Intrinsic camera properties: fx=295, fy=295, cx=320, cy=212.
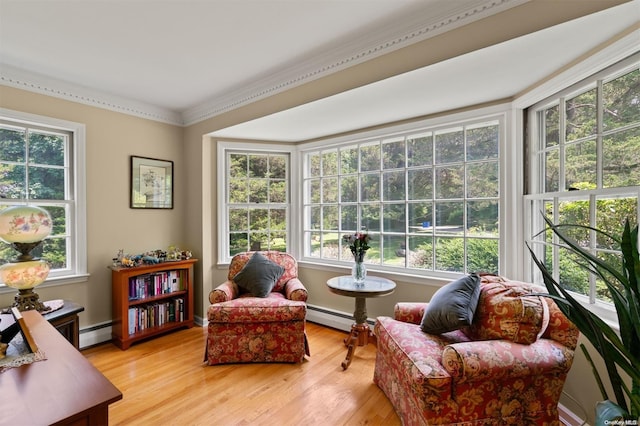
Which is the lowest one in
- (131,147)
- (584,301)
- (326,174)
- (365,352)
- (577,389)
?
(365,352)

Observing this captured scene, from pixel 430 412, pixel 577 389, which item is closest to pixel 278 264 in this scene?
pixel 430 412

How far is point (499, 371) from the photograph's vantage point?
1.45m

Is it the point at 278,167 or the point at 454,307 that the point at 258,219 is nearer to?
the point at 278,167

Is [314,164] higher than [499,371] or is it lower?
higher

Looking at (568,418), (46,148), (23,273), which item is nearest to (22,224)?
(23,273)

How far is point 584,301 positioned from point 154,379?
3061 mm

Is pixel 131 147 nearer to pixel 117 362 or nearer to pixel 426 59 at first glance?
pixel 117 362

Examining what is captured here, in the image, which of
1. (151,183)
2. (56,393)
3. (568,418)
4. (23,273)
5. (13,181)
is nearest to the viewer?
(56,393)

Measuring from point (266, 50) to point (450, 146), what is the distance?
1782mm

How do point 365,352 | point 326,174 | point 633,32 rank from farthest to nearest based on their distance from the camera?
point 326,174
point 365,352
point 633,32

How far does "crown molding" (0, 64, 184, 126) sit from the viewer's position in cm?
247

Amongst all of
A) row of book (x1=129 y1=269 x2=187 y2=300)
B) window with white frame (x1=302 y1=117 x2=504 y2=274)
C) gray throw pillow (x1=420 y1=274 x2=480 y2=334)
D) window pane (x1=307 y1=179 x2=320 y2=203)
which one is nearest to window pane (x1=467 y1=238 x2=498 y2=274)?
window with white frame (x1=302 y1=117 x2=504 y2=274)

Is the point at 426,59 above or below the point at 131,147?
above

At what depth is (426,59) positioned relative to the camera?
6.09ft
